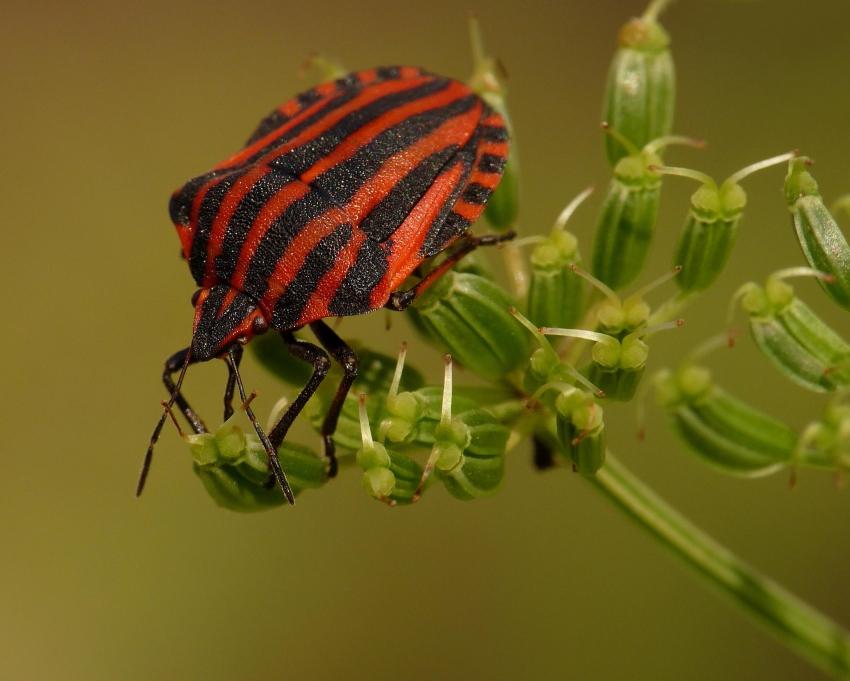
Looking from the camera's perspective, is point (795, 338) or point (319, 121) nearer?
point (795, 338)

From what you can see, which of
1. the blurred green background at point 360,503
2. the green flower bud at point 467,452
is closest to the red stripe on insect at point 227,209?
the green flower bud at point 467,452

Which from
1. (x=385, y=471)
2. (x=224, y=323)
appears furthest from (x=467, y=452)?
(x=224, y=323)

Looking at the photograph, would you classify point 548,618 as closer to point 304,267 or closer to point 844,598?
point 844,598

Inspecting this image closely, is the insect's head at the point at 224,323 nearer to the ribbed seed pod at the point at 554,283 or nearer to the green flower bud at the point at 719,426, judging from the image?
the ribbed seed pod at the point at 554,283

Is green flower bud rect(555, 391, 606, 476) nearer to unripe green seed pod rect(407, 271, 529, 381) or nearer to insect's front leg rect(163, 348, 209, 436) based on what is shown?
unripe green seed pod rect(407, 271, 529, 381)

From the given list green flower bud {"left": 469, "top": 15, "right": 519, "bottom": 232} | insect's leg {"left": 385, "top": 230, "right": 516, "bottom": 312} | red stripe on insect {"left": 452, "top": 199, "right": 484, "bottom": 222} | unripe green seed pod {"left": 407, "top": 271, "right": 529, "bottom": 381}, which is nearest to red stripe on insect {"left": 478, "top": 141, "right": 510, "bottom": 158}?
green flower bud {"left": 469, "top": 15, "right": 519, "bottom": 232}

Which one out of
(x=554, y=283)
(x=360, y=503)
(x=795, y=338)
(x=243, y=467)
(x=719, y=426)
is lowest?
(x=360, y=503)

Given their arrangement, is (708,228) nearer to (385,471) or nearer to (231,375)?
(385,471)
